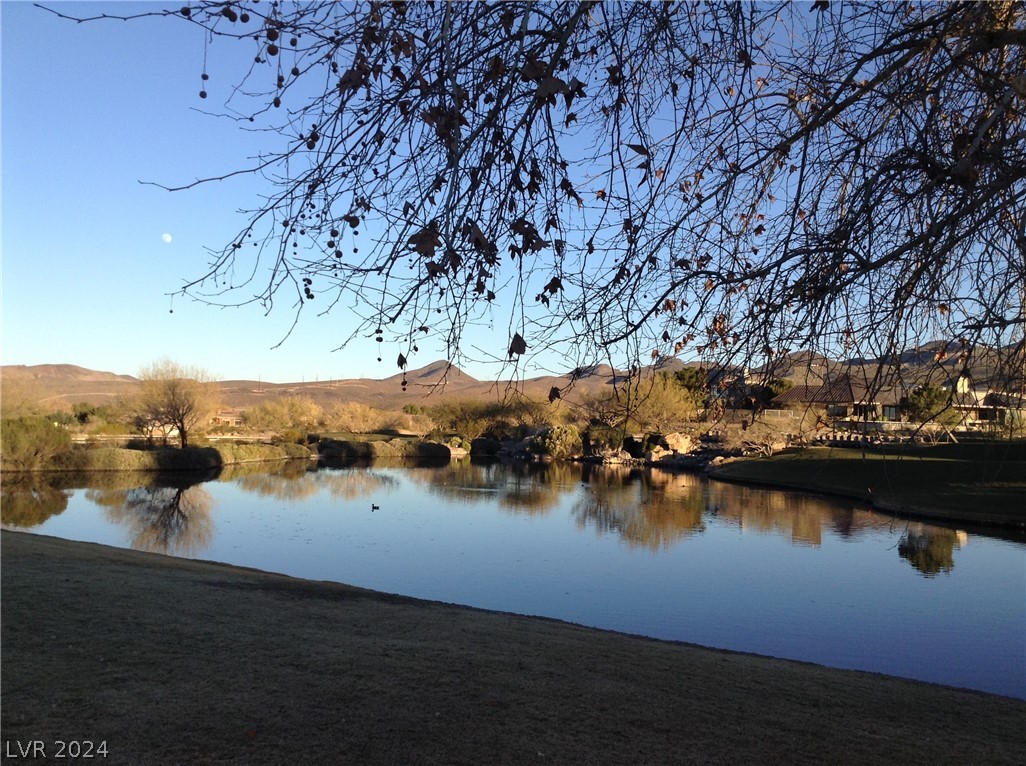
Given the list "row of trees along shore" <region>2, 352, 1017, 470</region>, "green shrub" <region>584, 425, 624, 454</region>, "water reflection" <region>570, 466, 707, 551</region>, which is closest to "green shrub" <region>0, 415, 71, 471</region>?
"row of trees along shore" <region>2, 352, 1017, 470</region>

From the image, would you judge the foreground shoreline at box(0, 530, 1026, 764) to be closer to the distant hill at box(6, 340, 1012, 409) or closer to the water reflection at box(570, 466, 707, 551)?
the distant hill at box(6, 340, 1012, 409)

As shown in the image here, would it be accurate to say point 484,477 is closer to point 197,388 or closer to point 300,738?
point 197,388

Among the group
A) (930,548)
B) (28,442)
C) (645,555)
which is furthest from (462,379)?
(28,442)

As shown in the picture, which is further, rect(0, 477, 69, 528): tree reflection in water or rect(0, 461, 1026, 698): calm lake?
rect(0, 477, 69, 528): tree reflection in water

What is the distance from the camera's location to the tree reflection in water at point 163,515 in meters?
16.4

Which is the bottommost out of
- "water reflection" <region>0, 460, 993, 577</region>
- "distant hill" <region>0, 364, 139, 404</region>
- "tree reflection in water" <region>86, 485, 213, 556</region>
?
"tree reflection in water" <region>86, 485, 213, 556</region>

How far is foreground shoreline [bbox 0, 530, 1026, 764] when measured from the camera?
407cm

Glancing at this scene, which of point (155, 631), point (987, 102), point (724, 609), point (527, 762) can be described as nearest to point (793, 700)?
point (527, 762)

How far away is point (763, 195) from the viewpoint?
184 inches

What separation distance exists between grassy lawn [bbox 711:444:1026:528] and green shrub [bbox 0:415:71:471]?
28.9 metres

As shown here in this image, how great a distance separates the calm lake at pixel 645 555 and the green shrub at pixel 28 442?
2.89 metres

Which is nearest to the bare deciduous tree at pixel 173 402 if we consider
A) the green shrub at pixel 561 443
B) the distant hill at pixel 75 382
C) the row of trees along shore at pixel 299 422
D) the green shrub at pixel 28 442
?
the row of trees along shore at pixel 299 422

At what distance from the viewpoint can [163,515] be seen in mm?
20766

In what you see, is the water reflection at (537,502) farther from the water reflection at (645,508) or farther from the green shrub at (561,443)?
the green shrub at (561,443)
